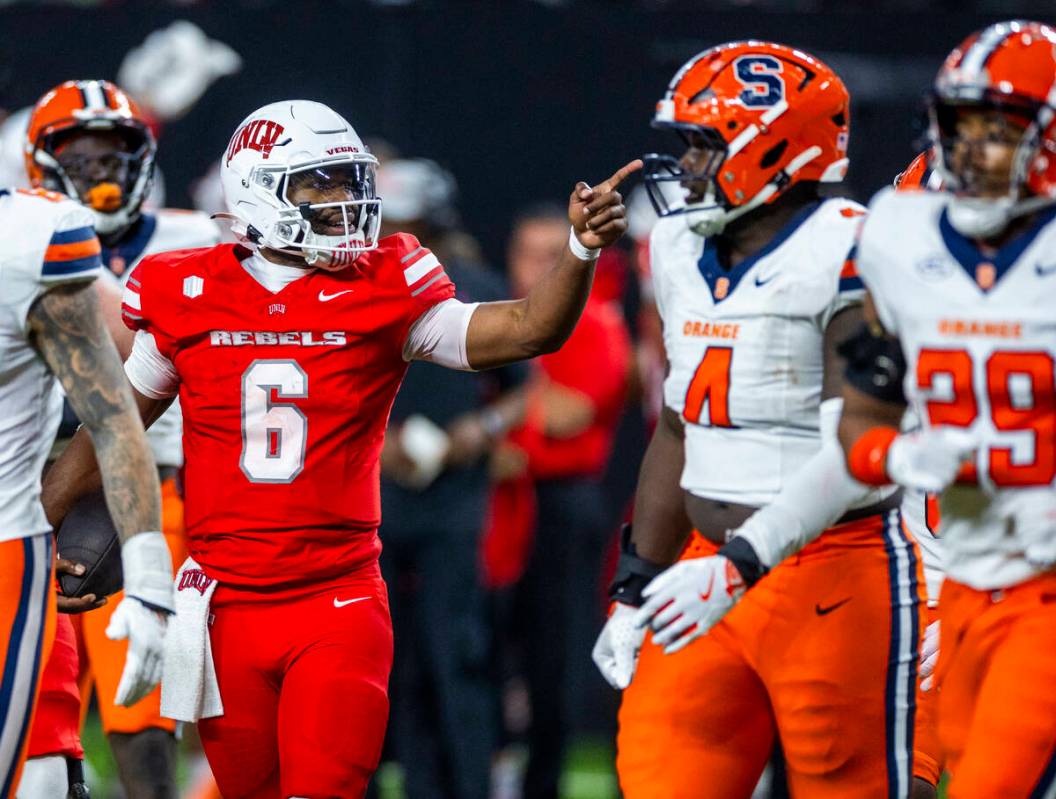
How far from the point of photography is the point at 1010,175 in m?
3.16

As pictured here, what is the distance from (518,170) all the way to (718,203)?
4.03 m

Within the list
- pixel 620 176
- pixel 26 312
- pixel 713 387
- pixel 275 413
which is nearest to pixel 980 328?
pixel 713 387

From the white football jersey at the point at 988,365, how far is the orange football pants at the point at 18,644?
1.49m

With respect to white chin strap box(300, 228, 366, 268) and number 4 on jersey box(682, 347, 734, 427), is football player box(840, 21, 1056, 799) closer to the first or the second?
number 4 on jersey box(682, 347, 734, 427)

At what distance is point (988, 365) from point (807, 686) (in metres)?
0.76

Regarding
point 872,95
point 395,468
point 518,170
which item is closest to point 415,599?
point 395,468

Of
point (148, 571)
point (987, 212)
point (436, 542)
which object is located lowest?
point (436, 542)

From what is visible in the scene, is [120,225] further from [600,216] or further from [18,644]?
[18,644]

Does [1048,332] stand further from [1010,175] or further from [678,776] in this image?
[678,776]

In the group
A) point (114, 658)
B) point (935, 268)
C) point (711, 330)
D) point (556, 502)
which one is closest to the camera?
point (935, 268)

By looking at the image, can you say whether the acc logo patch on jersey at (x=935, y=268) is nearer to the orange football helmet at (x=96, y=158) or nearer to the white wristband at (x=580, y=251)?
the white wristband at (x=580, y=251)

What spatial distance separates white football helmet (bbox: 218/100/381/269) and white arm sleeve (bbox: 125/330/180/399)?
0.29 metres

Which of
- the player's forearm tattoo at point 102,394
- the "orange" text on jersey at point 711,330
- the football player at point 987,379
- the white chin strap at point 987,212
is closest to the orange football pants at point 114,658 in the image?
the player's forearm tattoo at point 102,394

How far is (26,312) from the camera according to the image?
3.23m
